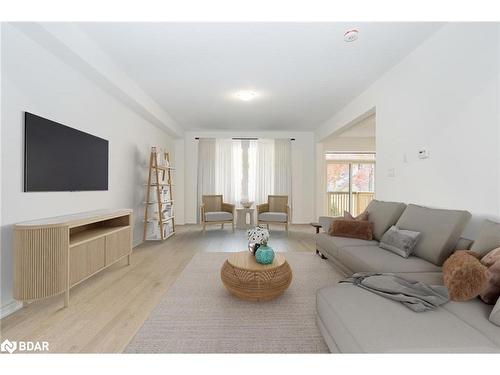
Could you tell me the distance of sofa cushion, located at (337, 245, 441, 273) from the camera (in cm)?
183

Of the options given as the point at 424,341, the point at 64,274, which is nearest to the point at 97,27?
the point at 64,274

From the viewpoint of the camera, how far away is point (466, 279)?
1.28 m

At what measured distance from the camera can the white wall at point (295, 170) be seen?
6199 millimetres

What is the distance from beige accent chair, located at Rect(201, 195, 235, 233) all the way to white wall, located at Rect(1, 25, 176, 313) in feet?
6.14

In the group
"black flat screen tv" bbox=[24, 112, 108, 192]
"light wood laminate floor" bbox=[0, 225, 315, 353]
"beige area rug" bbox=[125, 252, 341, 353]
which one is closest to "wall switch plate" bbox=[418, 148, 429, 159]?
"beige area rug" bbox=[125, 252, 341, 353]

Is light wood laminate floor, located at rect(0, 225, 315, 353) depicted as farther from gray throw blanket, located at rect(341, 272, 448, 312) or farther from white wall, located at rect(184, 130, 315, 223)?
white wall, located at rect(184, 130, 315, 223)

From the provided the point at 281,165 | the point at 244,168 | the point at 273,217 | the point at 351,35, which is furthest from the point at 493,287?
the point at 244,168

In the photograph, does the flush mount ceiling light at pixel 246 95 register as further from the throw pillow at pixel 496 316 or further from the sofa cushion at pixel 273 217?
the throw pillow at pixel 496 316

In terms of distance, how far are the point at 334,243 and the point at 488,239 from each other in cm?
134

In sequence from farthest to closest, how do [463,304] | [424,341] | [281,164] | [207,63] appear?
[281,164] < [207,63] < [463,304] < [424,341]

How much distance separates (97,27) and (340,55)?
8.29 ft

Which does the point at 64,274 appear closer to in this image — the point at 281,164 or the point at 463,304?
the point at 463,304

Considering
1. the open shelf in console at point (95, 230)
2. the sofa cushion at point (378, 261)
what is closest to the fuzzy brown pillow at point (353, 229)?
the sofa cushion at point (378, 261)

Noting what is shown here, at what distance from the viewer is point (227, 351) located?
4.74 ft
